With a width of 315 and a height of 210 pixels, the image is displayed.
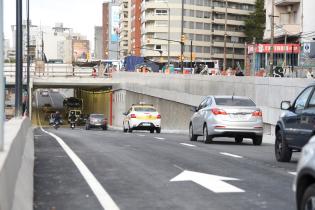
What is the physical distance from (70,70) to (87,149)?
64.1 metres

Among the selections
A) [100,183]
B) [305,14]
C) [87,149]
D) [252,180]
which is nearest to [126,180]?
[100,183]

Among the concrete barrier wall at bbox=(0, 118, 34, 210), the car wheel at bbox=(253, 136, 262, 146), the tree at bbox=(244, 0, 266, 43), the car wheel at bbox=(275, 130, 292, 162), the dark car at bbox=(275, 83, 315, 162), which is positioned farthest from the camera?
the tree at bbox=(244, 0, 266, 43)

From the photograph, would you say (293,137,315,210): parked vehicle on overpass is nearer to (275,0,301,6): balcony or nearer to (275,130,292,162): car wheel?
(275,130,292,162): car wheel

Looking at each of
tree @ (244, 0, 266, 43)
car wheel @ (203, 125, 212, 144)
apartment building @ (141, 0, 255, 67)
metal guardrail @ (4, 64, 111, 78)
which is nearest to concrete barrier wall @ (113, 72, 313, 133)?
metal guardrail @ (4, 64, 111, 78)

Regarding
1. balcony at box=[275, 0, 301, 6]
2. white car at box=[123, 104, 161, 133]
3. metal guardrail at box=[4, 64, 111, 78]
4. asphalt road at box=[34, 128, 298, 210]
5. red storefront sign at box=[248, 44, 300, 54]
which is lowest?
white car at box=[123, 104, 161, 133]

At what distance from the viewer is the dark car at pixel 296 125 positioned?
503 inches

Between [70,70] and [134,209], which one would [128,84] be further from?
[134,209]

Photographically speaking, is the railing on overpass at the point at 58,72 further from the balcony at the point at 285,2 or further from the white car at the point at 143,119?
the white car at the point at 143,119

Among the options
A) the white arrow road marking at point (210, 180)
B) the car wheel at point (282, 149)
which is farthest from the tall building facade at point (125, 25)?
the white arrow road marking at point (210, 180)

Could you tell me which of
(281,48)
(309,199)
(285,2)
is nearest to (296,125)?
(309,199)

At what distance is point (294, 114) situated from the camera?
44.8ft

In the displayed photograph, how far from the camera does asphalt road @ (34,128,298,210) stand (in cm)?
857

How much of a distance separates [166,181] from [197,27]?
130705mm

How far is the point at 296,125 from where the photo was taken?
44.0 ft
